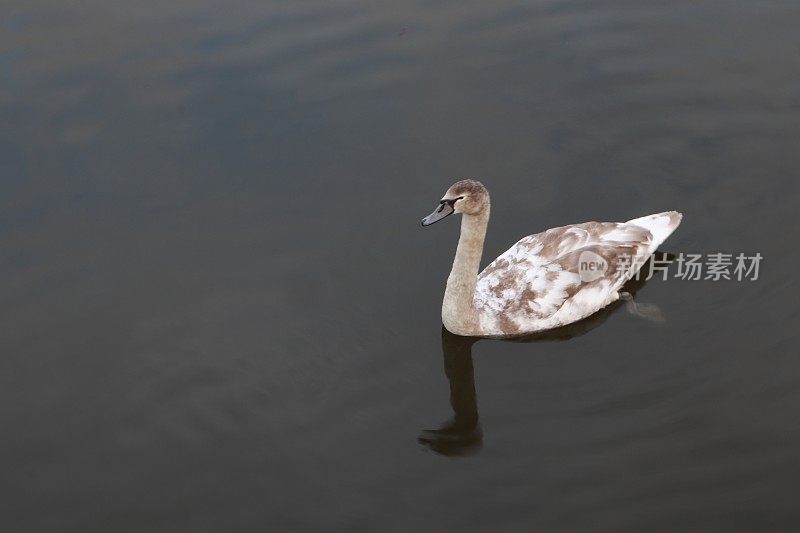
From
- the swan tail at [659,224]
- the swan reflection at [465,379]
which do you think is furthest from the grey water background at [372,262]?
the swan tail at [659,224]

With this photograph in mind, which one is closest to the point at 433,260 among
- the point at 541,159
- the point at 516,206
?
the point at 516,206

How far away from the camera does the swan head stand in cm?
984

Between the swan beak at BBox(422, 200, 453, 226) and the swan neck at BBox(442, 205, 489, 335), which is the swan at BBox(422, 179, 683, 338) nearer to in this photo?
the swan neck at BBox(442, 205, 489, 335)

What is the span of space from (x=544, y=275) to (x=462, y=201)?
1554 mm

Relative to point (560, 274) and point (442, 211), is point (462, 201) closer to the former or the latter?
Answer: point (442, 211)

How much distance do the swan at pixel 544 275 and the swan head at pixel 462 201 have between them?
0.53ft

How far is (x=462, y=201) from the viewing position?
32.5 ft

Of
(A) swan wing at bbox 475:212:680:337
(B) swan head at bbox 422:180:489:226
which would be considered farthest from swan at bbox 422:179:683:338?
(B) swan head at bbox 422:180:489:226

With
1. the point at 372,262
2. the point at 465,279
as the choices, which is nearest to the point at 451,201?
the point at 465,279

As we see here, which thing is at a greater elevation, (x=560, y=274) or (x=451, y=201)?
(x=451, y=201)

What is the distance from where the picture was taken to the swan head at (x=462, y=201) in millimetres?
9836

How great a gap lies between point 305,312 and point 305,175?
2567mm

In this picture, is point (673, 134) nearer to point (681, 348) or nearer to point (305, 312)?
point (681, 348)

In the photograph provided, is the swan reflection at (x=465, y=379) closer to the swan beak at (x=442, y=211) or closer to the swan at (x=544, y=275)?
the swan at (x=544, y=275)
